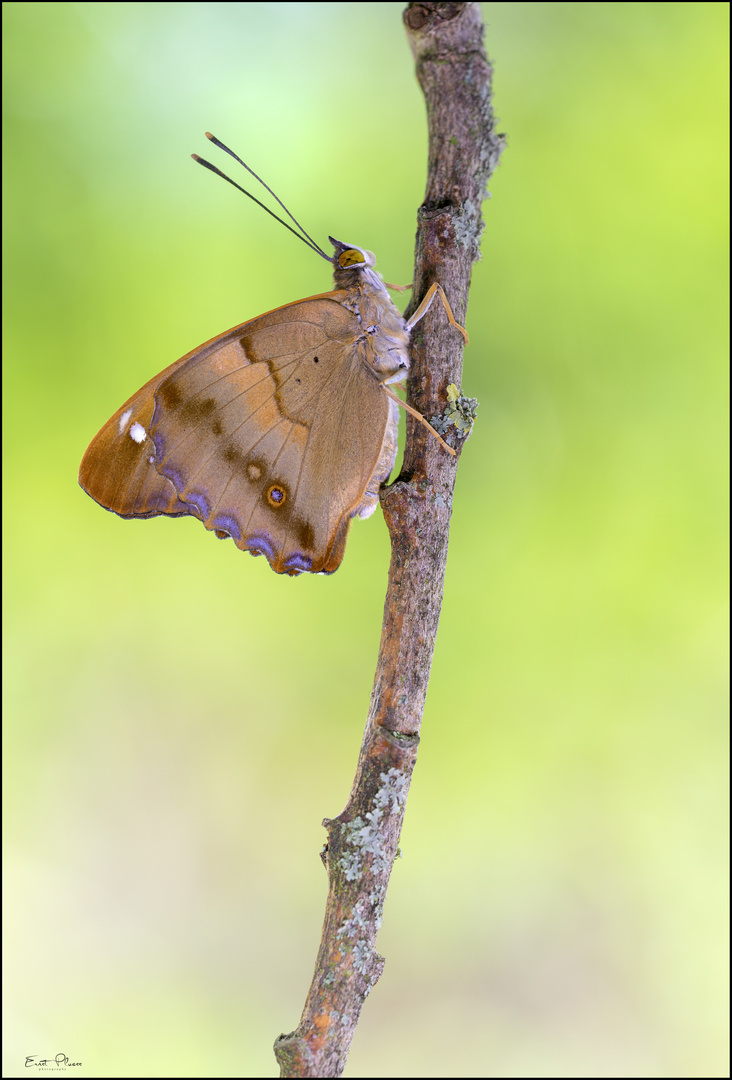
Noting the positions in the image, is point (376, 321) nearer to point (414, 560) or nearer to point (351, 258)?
point (351, 258)

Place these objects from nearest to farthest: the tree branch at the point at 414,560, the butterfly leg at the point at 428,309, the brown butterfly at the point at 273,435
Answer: the tree branch at the point at 414,560 < the butterfly leg at the point at 428,309 < the brown butterfly at the point at 273,435

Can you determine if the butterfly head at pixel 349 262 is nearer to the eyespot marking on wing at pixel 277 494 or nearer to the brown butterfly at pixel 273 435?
the brown butterfly at pixel 273 435

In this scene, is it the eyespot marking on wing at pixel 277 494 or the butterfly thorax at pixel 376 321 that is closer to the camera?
the butterfly thorax at pixel 376 321

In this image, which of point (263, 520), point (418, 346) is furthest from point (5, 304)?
point (418, 346)

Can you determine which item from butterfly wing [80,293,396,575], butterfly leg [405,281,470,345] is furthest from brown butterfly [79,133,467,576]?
butterfly leg [405,281,470,345]

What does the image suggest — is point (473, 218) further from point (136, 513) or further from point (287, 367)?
point (136, 513)

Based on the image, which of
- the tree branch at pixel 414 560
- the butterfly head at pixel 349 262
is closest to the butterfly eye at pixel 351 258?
the butterfly head at pixel 349 262

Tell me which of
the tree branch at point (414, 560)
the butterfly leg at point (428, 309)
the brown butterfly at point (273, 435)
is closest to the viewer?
the tree branch at point (414, 560)
